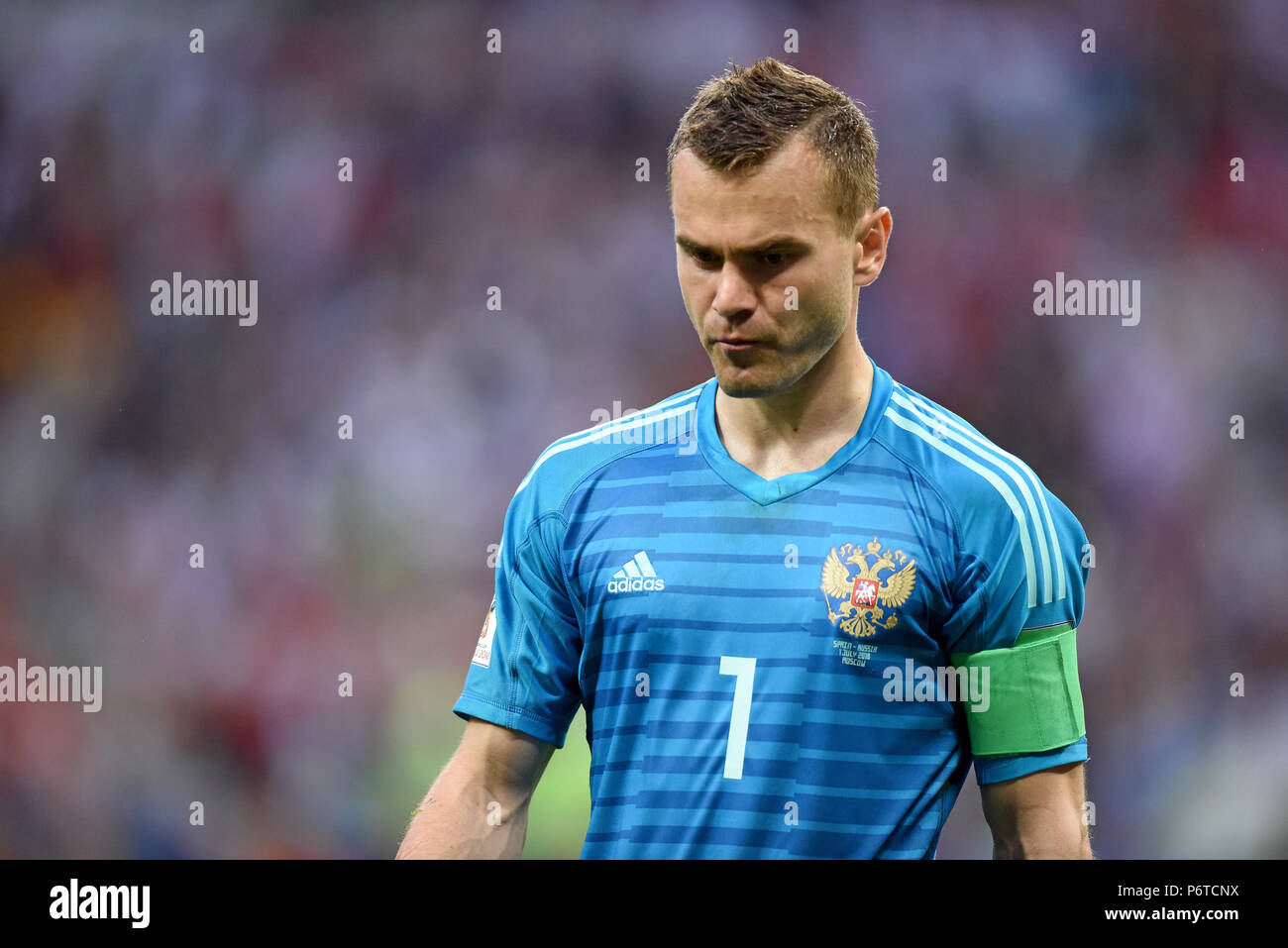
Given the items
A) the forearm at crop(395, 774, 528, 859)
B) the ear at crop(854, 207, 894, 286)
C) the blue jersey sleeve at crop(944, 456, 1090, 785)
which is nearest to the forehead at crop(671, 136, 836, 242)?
the ear at crop(854, 207, 894, 286)

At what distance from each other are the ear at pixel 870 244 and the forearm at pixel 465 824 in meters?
1.24

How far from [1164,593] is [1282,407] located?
0.97m

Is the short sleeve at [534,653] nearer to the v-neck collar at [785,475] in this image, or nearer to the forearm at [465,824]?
the forearm at [465,824]

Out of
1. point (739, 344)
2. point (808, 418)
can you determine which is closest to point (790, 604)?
point (808, 418)

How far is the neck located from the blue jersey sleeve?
292 mm

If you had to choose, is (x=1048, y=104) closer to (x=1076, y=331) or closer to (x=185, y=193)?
(x=1076, y=331)

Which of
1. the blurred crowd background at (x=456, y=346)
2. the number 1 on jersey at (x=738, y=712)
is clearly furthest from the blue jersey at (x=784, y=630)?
the blurred crowd background at (x=456, y=346)

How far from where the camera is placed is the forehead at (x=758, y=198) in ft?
8.52

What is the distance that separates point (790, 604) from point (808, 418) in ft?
1.25

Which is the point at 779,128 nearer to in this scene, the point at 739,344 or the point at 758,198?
the point at 758,198

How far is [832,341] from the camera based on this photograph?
273 cm

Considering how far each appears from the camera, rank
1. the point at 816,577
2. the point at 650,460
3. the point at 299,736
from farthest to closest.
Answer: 1. the point at 299,736
2. the point at 650,460
3. the point at 816,577

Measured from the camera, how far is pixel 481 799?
9.10ft
